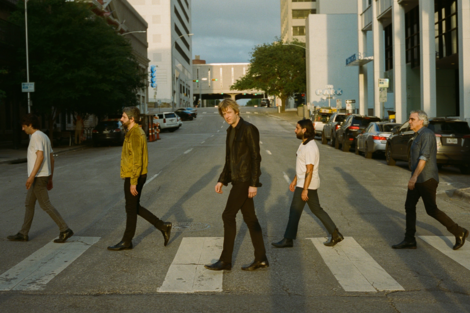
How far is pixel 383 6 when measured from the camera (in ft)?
129

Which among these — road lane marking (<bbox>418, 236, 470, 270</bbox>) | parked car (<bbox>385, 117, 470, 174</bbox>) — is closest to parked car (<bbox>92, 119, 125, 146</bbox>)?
parked car (<bbox>385, 117, 470, 174</bbox>)

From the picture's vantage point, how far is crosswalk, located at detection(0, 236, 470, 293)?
550 centimetres

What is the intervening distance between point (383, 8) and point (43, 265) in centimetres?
3766

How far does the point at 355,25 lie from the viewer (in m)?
69.2

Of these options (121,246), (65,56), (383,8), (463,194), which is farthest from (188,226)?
(383,8)

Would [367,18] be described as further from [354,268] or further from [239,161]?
[239,161]

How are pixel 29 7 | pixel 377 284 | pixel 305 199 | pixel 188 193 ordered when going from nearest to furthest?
pixel 377 284 → pixel 305 199 → pixel 188 193 → pixel 29 7

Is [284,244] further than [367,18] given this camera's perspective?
No

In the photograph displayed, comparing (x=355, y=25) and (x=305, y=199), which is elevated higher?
(x=355, y=25)

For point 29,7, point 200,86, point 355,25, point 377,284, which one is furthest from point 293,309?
point 200,86

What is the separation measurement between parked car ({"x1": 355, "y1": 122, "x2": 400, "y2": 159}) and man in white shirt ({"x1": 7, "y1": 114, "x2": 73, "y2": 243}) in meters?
15.1

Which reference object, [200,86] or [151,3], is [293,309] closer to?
[151,3]

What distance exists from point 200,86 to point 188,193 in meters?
129

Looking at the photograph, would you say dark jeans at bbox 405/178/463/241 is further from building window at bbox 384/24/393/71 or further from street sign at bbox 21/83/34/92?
building window at bbox 384/24/393/71
